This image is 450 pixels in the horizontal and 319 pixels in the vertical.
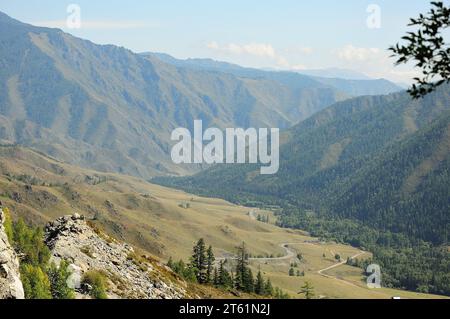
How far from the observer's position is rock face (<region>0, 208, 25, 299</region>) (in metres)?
54.2

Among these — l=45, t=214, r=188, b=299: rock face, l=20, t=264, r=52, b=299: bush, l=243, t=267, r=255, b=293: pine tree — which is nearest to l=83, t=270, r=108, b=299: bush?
l=45, t=214, r=188, b=299: rock face

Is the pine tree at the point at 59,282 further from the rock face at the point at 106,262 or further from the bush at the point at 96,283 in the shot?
the bush at the point at 96,283

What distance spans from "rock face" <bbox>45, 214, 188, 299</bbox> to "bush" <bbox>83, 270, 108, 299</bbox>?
0.81 metres

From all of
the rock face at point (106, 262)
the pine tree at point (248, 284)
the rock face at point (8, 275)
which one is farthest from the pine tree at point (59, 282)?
the pine tree at point (248, 284)

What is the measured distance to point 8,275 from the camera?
2183 inches

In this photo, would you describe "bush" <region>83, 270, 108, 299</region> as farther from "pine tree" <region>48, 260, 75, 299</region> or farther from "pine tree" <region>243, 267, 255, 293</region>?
"pine tree" <region>243, 267, 255, 293</region>

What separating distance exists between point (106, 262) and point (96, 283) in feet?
39.8

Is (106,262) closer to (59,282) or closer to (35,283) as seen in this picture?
(59,282)

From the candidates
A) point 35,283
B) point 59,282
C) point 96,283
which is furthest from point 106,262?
point 35,283
